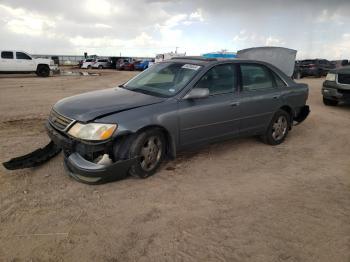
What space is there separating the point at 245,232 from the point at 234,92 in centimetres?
245

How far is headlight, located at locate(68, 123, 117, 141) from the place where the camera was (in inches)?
139

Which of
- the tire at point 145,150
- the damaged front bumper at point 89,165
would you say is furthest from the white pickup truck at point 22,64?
the tire at point 145,150

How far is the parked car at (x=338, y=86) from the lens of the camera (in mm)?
8914

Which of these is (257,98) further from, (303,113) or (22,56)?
(22,56)

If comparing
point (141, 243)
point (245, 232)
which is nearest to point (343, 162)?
point (245, 232)

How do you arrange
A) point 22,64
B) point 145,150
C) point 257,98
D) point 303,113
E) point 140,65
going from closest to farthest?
point 145,150
point 257,98
point 303,113
point 22,64
point 140,65

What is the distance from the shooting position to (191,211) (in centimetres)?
330

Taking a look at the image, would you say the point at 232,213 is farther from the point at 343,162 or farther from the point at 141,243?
the point at 343,162

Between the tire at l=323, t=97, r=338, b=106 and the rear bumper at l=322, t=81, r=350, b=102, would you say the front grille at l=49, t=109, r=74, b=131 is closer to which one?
the rear bumper at l=322, t=81, r=350, b=102

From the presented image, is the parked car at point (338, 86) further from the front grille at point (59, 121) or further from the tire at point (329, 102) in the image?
the front grille at point (59, 121)

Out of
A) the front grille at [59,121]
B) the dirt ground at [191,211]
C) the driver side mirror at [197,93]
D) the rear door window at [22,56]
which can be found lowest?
the dirt ground at [191,211]

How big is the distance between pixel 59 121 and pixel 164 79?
1.67 m

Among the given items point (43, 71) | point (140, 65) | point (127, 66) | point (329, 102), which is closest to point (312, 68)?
point (329, 102)

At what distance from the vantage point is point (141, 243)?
2.77 metres
